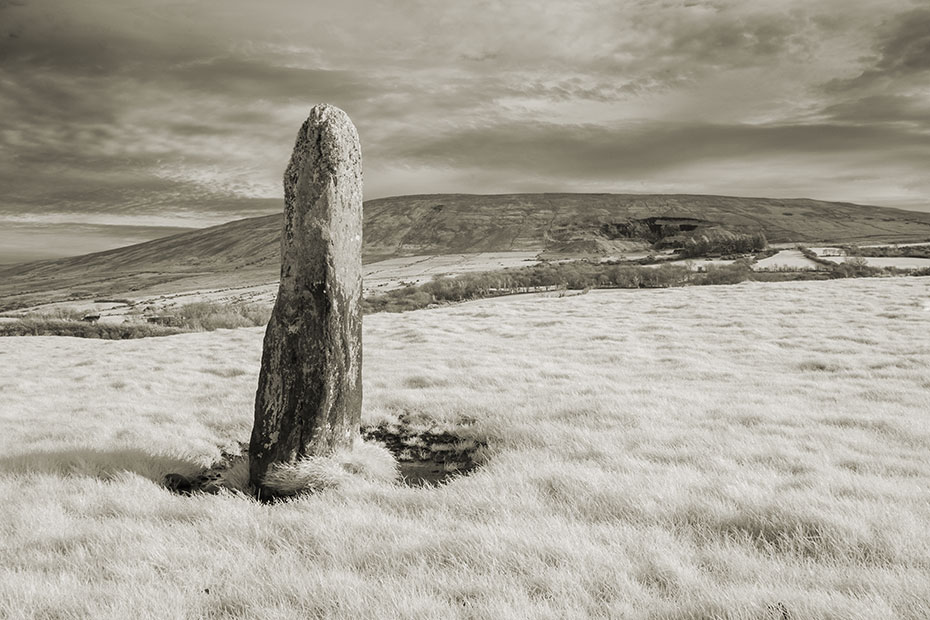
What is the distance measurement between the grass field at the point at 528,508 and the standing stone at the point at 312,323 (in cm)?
90

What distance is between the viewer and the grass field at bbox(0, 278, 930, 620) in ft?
13.6

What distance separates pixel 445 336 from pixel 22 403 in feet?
41.2

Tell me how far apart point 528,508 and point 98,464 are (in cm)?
580

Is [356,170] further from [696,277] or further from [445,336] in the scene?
[696,277]

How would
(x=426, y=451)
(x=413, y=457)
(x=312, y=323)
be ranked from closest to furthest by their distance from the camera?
(x=312, y=323) < (x=413, y=457) < (x=426, y=451)

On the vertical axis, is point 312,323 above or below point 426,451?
above

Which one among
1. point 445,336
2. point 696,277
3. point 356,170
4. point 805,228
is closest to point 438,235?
point 805,228

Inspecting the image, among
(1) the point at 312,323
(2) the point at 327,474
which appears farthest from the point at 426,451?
(1) the point at 312,323

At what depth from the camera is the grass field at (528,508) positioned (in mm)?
4133

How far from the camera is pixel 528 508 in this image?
19.1 feet

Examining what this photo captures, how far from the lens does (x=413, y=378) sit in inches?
527

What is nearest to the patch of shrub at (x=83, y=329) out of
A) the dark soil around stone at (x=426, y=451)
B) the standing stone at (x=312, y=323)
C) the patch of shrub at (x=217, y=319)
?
the patch of shrub at (x=217, y=319)

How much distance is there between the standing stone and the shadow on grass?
4.38 ft

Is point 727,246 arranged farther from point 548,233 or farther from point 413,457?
point 548,233
